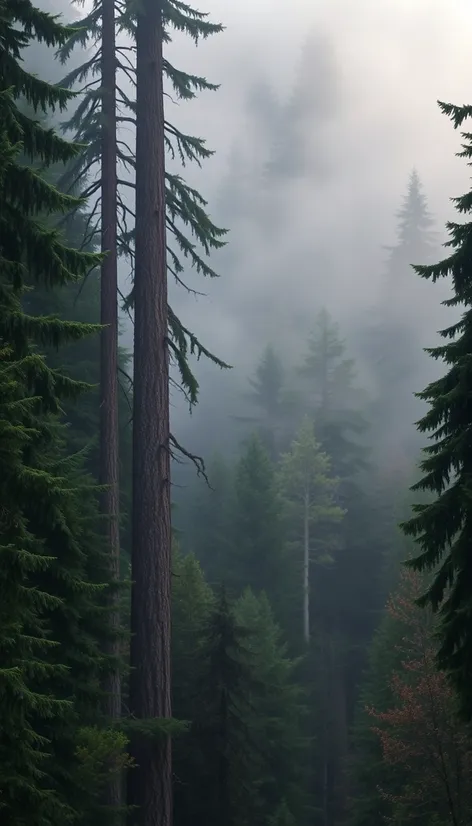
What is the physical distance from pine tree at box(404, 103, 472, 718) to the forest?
0.11 ft

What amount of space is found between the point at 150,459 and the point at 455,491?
4285 millimetres

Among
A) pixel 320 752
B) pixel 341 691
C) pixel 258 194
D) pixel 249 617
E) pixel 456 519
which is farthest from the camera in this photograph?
pixel 258 194

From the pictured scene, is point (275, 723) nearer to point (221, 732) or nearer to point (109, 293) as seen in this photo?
point (221, 732)

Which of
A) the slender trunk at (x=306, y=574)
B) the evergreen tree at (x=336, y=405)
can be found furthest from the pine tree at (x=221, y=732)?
the evergreen tree at (x=336, y=405)

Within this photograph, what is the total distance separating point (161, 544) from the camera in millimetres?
10477

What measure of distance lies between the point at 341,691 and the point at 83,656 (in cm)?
3119

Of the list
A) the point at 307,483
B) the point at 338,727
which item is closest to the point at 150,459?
the point at 338,727

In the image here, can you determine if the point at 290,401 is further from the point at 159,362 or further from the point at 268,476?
the point at 159,362

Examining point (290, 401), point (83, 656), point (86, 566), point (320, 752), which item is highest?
point (290, 401)

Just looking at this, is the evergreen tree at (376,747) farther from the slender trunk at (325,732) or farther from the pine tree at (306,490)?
the pine tree at (306,490)

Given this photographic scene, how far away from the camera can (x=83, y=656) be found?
369 inches

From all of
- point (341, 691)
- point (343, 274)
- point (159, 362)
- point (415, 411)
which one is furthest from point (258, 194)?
point (159, 362)

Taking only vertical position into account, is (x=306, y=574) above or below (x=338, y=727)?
above

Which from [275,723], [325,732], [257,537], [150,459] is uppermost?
[257,537]
